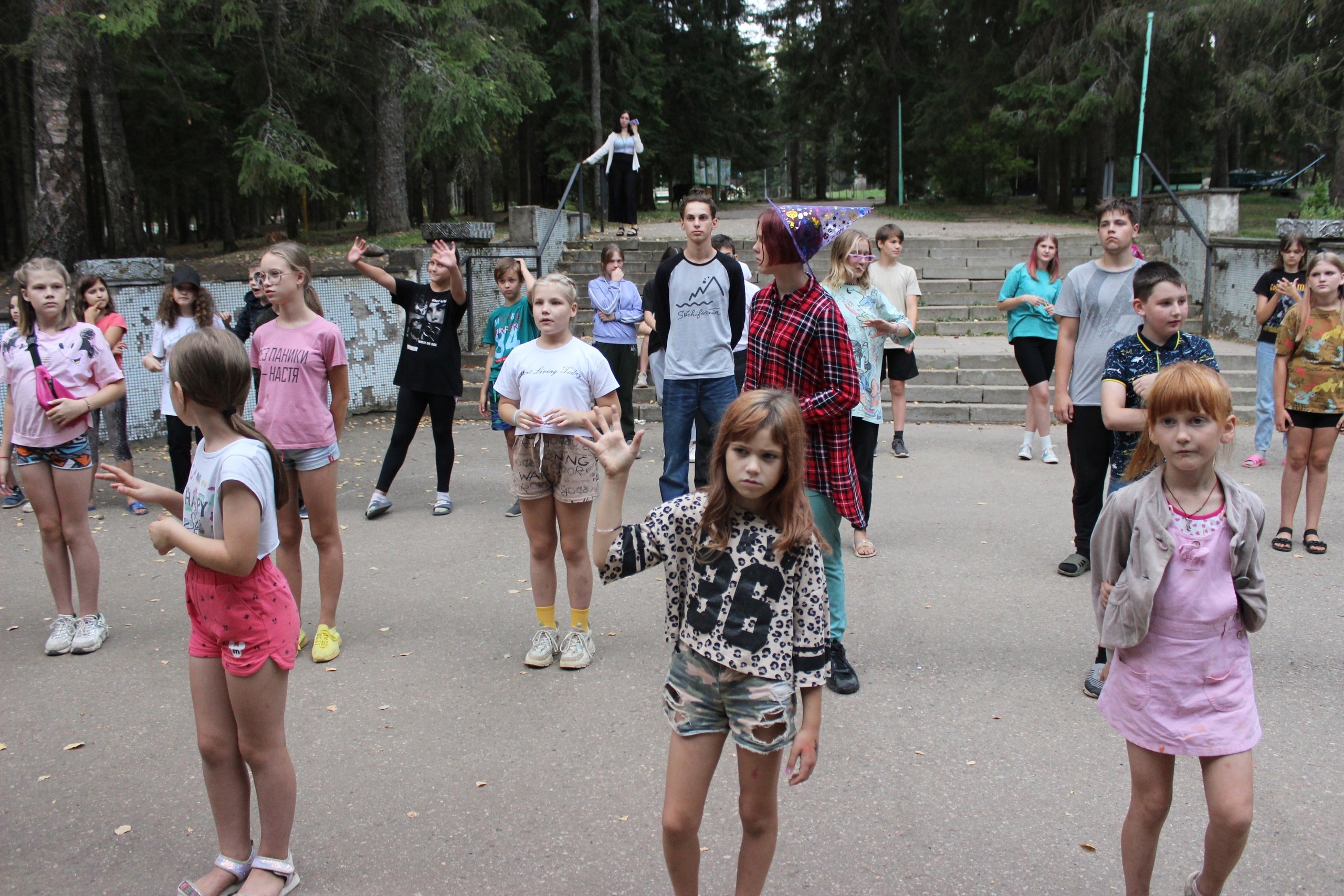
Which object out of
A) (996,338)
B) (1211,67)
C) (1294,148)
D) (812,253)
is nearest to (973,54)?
(1211,67)

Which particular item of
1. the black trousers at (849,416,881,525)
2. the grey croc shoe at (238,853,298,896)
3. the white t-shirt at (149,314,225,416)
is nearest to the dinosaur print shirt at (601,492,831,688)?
the grey croc shoe at (238,853,298,896)

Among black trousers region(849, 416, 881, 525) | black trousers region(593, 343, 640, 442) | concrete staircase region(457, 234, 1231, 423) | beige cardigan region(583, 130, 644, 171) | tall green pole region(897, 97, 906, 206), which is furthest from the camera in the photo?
tall green pole region(897, 97, 906, 206)

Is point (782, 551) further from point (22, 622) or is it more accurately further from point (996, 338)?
point (996, 338)

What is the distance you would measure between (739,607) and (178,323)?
6261 millimetres

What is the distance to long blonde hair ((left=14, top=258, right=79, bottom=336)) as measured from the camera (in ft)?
16.2

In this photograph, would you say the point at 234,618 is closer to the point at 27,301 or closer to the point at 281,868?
the point at 281,868

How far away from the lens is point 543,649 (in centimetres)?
474

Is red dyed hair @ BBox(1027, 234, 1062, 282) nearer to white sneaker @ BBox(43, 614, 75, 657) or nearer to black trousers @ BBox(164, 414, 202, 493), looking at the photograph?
black trousers @ BBox(164, 414, 202, 493)

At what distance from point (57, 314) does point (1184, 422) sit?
504 centimetres

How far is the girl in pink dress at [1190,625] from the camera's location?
102 inches

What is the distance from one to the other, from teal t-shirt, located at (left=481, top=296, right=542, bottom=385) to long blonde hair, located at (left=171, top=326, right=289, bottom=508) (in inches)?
165

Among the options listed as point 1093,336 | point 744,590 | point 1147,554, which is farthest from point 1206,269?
point 744,590

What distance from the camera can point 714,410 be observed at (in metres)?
6.46

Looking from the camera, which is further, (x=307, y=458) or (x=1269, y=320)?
(x=1269, y=320)
